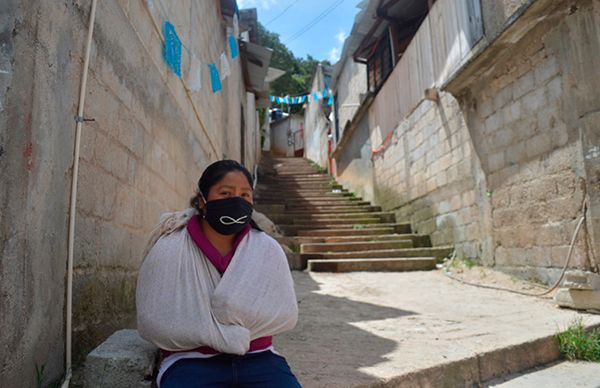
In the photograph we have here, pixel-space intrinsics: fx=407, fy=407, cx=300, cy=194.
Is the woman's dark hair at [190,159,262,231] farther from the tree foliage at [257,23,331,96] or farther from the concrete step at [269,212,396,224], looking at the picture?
the tree foliage at [257,23,331,96]

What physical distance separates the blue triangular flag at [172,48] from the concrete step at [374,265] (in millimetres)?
3871

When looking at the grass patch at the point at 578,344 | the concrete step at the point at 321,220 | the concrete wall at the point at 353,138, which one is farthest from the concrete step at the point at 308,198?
the grass patch at the point at 578,344

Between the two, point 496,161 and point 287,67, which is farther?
point 287,67

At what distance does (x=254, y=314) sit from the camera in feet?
5.15

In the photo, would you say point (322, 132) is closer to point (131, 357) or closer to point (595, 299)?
point (595, 299)

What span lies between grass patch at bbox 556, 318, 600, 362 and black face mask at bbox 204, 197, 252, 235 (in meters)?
2.52

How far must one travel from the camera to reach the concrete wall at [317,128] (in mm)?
18219

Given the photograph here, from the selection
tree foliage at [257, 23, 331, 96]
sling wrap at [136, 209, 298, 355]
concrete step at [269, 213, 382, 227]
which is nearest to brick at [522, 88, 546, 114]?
sling wrap at [136, 209, 298, 355]

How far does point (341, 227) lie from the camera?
8.62 meters

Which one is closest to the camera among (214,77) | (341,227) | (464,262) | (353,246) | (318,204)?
(214,77)

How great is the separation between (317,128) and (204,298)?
19.0m

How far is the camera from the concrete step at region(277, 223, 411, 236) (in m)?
8.23

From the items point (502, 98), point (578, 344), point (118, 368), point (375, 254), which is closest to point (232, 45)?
point (375, 254)

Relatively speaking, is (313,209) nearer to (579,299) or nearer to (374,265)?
(374,265)
